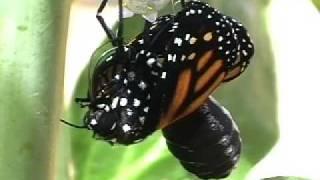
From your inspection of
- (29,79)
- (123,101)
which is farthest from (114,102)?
(29,79)

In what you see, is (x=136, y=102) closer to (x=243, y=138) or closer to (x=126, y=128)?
(x=126, y=128)

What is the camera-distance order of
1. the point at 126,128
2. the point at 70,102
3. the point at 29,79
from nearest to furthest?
the point at 29,79
the point at 126,128
the point at 70,102

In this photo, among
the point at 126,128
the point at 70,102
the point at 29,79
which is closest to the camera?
the point at 29,79

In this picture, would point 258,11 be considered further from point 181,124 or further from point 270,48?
point 181,124

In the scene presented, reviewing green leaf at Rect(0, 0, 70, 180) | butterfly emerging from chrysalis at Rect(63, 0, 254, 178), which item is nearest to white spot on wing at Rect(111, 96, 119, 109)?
butterfly emerging from chrysalis at Rect(63, 0, 254, 178)

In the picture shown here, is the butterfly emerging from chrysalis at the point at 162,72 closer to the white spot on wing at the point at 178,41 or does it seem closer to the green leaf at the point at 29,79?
the white spot on wing at the point at 178,41
